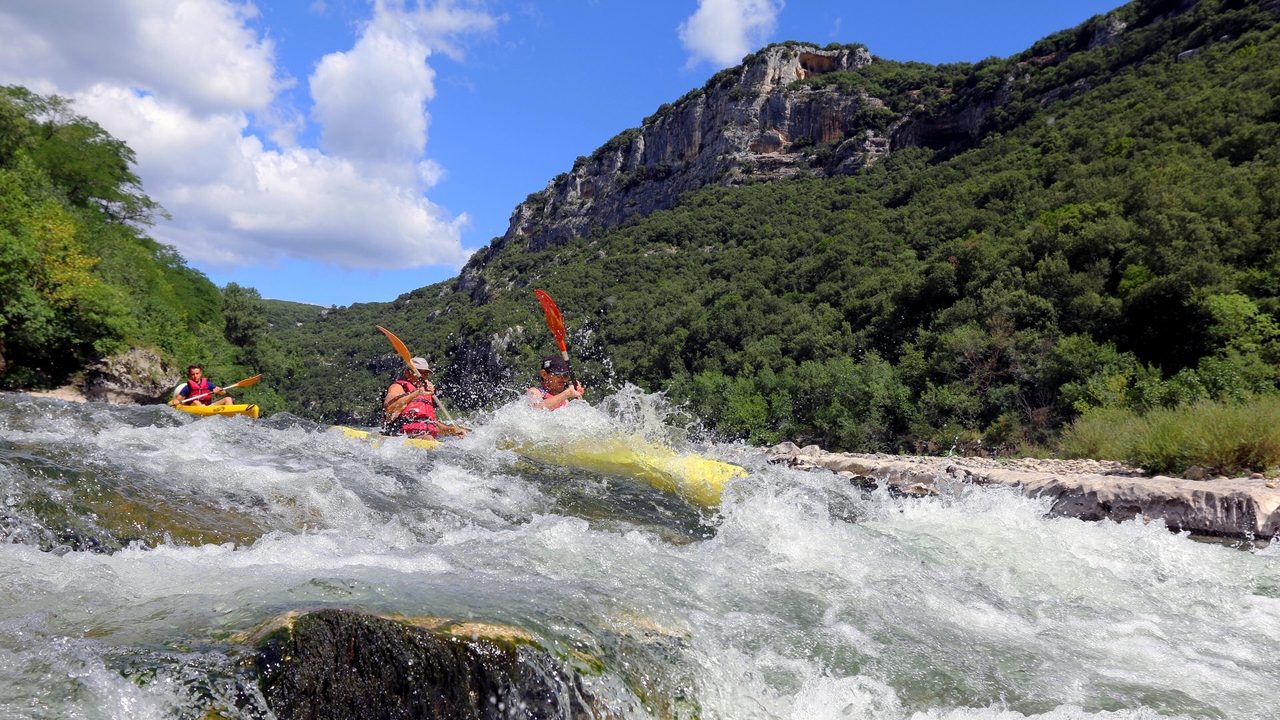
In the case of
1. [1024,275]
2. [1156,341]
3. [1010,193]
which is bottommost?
[1156,341]

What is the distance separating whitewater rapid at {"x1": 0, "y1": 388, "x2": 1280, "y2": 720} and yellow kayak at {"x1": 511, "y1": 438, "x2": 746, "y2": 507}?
2.30 ft

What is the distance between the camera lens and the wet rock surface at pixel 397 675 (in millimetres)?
1929

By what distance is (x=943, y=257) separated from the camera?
24.6 m

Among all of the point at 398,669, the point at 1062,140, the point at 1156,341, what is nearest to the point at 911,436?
the point at 1156,341

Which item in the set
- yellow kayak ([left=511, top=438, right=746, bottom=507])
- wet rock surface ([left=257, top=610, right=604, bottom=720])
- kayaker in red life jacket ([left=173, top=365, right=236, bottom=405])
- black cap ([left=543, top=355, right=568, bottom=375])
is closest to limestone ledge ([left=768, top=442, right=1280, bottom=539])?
yellow kayak ([left=511, top=438, right=746, bottom=507])

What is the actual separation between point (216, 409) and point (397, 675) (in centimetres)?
1095

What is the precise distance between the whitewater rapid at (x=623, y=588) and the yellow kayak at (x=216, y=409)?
15.7 feet

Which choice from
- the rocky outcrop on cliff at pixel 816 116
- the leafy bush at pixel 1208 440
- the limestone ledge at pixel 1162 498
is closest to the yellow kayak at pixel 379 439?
the limestone ledge at pixel 1162 498

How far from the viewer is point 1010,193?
96.8 ft

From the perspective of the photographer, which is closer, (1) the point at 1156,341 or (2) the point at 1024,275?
(1) the point at 1156,341

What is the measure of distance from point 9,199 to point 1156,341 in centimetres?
2657

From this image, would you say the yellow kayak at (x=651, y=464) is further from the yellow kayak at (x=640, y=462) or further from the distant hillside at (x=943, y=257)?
the distant hillside at (x=943, y=257)

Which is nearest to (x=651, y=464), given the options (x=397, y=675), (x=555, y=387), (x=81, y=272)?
(x=555, y=387)

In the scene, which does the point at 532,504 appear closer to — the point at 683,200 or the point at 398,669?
the point at 398,669
